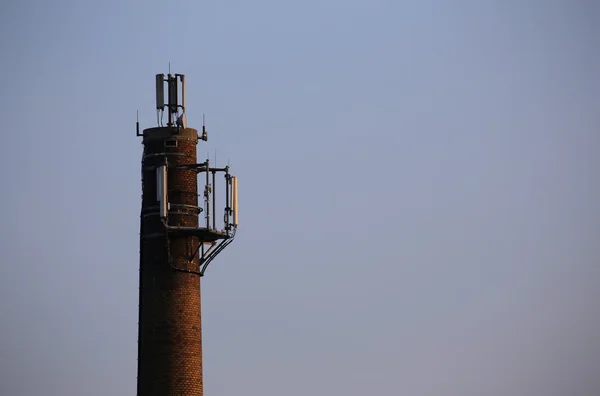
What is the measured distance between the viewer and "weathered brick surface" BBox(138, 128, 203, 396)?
261ft

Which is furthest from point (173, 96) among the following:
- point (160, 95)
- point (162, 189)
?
point (162, 189)

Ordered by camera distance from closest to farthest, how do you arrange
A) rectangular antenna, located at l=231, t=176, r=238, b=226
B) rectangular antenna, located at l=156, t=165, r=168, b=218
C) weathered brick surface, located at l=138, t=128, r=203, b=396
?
weathered brick surface, located at l=138, t=128, r=203, b=396
rectangular antenna, located at l=156, t=165, r=168, b=218
rectangular antenna, located at l=231, t=176, r=238, b=226

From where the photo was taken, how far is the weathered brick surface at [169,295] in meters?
79.6

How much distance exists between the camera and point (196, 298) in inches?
3194

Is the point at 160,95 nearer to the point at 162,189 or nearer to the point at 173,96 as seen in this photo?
the point at 173,96

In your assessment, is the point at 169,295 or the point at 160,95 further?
the point at 160,95

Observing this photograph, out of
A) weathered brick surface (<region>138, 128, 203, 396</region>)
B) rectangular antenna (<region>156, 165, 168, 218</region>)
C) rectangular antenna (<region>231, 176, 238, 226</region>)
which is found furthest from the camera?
rectangular antenna (<region>231, 176, 238, 226</region>)

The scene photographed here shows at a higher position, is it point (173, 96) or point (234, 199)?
point (173, 96)

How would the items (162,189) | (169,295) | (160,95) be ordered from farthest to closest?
1. (160,95)
2. (169,295)
3. (162,189)

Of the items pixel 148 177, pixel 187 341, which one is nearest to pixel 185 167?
pixel 148 177

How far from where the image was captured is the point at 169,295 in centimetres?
8044

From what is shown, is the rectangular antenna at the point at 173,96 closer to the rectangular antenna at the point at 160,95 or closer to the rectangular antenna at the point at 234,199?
the rectangular antenna at the point at 160,95

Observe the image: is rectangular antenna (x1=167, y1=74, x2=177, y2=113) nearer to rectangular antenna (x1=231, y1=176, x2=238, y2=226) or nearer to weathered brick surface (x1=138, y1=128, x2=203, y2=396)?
weathered brick surface (x1=138, y1=128, x2=203, y2=396)

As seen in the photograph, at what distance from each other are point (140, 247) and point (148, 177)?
301 centimetres
